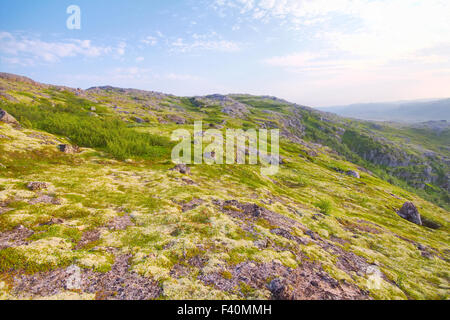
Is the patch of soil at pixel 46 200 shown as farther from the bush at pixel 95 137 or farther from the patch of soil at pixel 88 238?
the bush at pixel 95 137

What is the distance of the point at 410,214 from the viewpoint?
269 ft

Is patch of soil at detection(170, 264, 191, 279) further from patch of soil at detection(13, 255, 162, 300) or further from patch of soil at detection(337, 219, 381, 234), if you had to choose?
patch of soil at detection(337, 219, 381, 234)

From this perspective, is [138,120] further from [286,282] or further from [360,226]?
[286,282]

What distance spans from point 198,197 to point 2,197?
32.9 meters

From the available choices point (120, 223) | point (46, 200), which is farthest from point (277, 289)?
point (46, 200)

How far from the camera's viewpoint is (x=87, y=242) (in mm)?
23719

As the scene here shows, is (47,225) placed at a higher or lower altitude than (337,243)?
higher

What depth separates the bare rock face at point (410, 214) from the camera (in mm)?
80812

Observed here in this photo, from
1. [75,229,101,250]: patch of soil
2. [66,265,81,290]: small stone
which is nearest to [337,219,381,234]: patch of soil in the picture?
[75,229,101,250]: patch of soil

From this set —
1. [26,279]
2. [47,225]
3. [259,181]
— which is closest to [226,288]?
[26,279]

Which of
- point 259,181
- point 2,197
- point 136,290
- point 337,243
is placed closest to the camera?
point 136,290

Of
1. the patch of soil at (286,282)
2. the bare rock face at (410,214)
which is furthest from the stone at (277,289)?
the bare rock face at (410,214)
